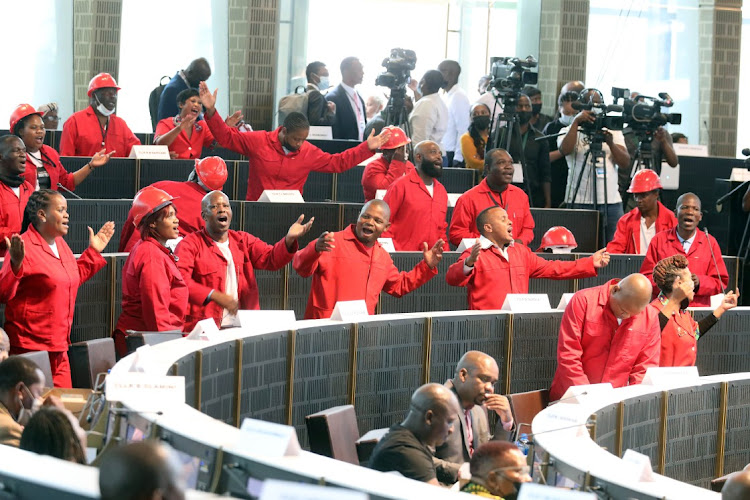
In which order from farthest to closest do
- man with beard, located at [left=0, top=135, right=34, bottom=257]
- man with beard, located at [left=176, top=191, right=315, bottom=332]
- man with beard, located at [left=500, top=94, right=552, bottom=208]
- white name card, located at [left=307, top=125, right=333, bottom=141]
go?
white name card, located at [left=307, top=125, right=333, bottom=141]
man with beard, located at [left=500, top=94, right=552, bottom=208]
man with beard, located at [left=0, top=135, right=34, bottom=257]
man with beard, located at [left=176, top=191, right=315, bottom=332]

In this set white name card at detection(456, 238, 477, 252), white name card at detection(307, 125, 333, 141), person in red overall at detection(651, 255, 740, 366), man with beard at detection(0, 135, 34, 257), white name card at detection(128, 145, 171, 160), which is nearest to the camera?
person in red overall at detection(651, 255, 740, 366)

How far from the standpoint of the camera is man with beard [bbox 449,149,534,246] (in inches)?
328

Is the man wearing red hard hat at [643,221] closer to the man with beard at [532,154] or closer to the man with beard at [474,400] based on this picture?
the man with beard at [532,154]

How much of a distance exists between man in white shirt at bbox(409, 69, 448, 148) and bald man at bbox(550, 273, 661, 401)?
188 inches

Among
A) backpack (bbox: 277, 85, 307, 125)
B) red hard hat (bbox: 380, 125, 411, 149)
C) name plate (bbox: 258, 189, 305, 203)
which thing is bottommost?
name plate (bbox: 258, 189, 305, 203)

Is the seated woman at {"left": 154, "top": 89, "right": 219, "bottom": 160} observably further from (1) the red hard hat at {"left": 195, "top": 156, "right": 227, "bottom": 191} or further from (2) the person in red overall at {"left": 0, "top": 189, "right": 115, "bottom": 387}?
(2) the person in red overall at {"left": 0, "top": 189, "right": 115, "bottom": 387}

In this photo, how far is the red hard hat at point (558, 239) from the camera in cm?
909

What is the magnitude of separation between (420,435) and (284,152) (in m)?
4.93

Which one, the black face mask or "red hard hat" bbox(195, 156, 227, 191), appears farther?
the black face mask

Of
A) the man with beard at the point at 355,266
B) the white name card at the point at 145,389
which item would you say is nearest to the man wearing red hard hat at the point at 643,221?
the man with beard at the point at 355,266

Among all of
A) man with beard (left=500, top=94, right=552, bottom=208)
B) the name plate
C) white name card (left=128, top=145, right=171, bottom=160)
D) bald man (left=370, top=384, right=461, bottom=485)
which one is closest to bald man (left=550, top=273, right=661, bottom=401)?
bald man (left=370, top=384, right=461, bottom=485)

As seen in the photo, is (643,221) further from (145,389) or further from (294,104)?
(145,389)

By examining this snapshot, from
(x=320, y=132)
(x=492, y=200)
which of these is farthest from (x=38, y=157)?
(x=320, y=132)

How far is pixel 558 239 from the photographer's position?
9109mm
